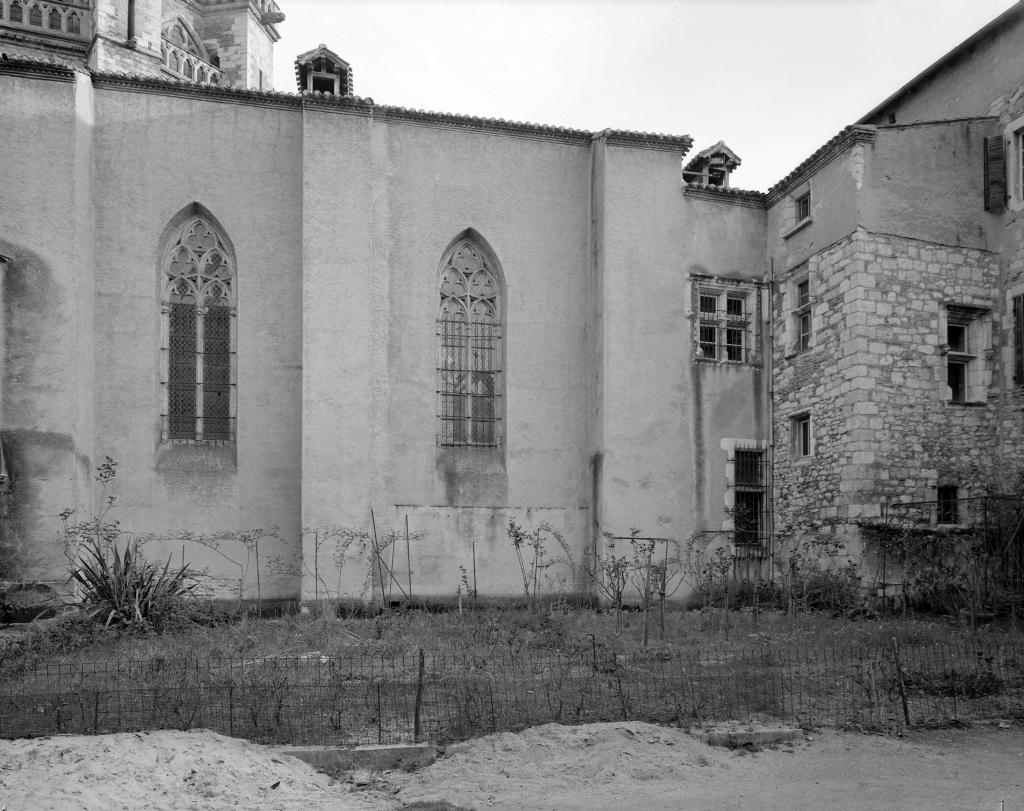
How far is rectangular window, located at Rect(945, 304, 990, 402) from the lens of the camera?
19.0m

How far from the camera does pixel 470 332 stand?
2086 cm

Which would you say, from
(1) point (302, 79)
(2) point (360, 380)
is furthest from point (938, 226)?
(1) point (302, 79)

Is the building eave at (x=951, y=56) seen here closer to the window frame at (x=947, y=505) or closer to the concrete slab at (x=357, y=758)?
the window frame at (x=947, y=505)

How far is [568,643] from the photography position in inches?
565

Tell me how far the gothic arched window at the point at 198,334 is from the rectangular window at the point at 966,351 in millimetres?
13607

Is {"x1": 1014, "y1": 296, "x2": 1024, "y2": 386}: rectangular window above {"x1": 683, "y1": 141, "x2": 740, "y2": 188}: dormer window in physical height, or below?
below

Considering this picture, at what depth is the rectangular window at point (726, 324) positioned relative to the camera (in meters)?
21.4

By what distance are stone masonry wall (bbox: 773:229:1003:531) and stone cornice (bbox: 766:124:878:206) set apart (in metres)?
1.76

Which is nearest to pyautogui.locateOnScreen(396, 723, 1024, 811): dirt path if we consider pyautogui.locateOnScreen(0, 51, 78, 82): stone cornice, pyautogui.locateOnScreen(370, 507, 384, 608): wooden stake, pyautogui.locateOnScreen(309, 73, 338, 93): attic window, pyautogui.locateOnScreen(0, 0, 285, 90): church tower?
pyautogui.locateOnScreen(370, 507, 384, 608): wooden stake

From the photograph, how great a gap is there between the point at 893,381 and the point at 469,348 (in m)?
8.16

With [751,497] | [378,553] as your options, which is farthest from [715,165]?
[378,553]

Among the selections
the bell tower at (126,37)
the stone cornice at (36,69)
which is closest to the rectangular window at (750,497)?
the stone cornice at (36,69)

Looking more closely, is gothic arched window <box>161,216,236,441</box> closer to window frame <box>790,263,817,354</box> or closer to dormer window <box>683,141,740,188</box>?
dormer window <box>683,141,740,188</box>

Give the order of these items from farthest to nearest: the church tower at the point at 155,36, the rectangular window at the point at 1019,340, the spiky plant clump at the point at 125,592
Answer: the church tower at the point at 155,36 < the rectangular window at the point at 1019,340 < the spiky plant clump at the point at 125,592
